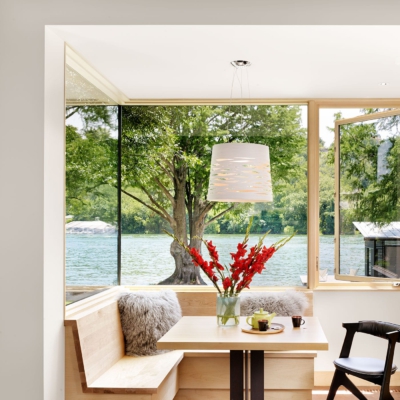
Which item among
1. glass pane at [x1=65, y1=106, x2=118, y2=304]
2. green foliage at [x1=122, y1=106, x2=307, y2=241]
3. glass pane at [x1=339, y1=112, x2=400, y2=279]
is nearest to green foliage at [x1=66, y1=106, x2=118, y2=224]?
glass pane at [x1=65, y1=106, x2=118, y2=304]

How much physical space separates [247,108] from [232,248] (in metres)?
1.19

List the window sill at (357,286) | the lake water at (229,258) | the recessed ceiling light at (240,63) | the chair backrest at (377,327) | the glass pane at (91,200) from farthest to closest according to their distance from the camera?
the lake water at (229,258), the window sill at (357,286), the chair backrest at (377,327), the recessed ceiling light at (240,63), the glass pane at (91,200)

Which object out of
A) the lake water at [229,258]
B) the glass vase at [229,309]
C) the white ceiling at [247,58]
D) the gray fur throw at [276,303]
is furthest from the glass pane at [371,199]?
the glass vase at [229,309]

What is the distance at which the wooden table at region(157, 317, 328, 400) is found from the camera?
127 inches

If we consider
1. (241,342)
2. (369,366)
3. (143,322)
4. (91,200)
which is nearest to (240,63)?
(91,200)

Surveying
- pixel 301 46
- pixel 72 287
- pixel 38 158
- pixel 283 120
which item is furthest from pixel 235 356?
pixel 283 120

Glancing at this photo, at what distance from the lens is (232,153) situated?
378 centimetres

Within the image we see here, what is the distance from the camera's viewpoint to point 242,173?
378 cm

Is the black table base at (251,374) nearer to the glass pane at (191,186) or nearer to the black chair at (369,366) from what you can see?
the black chair at (369,366)

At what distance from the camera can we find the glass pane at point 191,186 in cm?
502

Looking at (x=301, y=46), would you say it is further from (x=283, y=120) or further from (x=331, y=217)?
(x=331, y=217)

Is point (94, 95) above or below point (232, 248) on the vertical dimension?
above

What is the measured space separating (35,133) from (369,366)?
258 centimetres

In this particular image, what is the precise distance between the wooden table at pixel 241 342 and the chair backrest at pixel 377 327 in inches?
23.2
